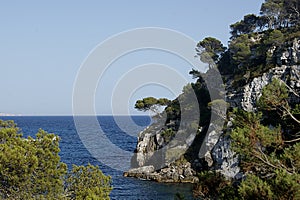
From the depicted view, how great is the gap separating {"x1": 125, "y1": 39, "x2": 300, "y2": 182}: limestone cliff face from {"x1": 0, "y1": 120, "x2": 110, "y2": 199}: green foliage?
2775cm

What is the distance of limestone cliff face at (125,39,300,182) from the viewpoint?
41031mm

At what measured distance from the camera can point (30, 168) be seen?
14031 millimetres

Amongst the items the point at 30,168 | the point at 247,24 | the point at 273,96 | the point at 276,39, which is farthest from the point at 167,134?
the point at 273,96

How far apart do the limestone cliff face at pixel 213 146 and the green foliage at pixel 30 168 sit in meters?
27.8

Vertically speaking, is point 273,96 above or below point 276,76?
below

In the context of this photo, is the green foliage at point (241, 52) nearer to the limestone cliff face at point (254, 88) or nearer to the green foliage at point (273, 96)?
the limestone cliff face at point (254, 88)

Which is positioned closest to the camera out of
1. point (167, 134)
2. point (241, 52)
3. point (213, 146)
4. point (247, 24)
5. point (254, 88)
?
point (254, 88)

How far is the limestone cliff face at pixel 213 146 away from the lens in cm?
4103

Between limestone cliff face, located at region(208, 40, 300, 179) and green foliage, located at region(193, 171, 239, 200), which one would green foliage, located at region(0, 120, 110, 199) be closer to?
green foliage, located at region(193, 171, 239, 200)

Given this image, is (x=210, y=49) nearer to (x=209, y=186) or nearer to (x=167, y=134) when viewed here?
(x=167, y=134)

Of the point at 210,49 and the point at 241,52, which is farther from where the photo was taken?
the point at 210,49

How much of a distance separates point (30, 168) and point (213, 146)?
3408 cm

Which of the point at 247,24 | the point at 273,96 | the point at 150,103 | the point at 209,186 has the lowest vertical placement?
the point at 209,186

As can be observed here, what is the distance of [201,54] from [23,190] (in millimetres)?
50509
